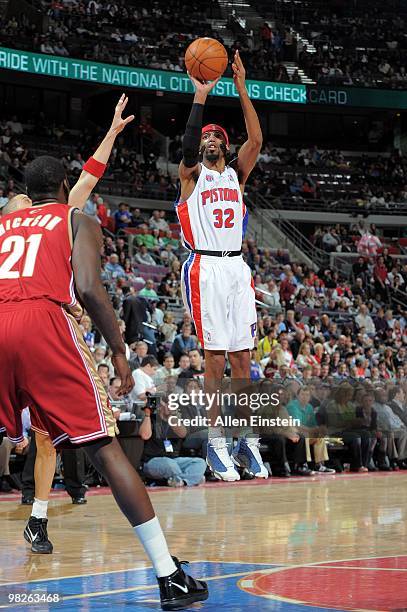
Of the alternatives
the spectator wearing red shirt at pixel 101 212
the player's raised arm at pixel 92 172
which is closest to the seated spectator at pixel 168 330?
the spectator wearing red shirt at pixel 101 212

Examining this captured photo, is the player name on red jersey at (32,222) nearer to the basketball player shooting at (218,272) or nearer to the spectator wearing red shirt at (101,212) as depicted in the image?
the basketball player shooting at (218,272)

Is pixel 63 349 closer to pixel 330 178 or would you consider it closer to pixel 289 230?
pixel 289 230

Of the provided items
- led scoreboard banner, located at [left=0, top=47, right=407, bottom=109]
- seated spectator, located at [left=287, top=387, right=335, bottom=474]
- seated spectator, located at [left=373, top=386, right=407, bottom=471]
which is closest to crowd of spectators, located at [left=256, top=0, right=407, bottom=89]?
led scoreboard banner, located at [left=0, top=47, right=407, bottom=109]

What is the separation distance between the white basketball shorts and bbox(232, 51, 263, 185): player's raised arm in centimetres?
69

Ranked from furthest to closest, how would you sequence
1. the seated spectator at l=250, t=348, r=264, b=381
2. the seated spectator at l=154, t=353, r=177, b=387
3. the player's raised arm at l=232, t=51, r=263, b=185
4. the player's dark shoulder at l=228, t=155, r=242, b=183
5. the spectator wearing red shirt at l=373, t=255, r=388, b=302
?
1. the spectator wearing red shirt at l=373, t=255, r=388, b=302
2. the seated spectator at l=250, t=348, r=264, b=381
3. the seated spectator at l=154, t=353, r=177, b=387
4. the player's dark shoulder at l=228, t=155, r=242, b=183
5. the player's raised arm at l=232, t=51, r=263, b=185

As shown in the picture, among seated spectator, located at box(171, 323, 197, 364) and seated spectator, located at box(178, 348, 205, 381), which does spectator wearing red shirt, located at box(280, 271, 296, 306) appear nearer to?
seated spectator, located at box(171, 323, 197, 364)

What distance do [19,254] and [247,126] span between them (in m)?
2.30

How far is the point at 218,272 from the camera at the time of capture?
21.2 feet

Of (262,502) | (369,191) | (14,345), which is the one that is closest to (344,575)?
(14,345)

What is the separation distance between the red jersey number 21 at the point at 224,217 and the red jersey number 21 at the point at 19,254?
1.71m

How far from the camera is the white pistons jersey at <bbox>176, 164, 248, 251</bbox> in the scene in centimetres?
646

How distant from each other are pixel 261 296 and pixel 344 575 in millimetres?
14768

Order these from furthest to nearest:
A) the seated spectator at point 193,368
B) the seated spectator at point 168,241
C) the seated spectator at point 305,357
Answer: the seated spectator at point 168,241 → the seated spectator at point 305,357 → the seated spectator at point 193,368

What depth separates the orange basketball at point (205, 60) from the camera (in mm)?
6254
